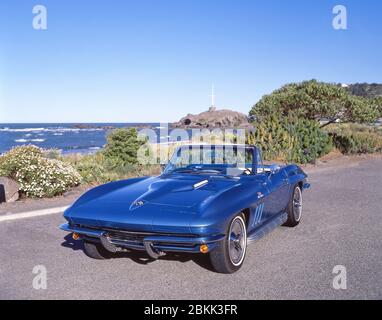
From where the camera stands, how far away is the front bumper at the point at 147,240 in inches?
155

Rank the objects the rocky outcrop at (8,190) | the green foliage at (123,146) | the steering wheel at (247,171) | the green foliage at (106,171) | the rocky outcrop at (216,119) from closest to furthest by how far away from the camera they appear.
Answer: the steering wheel at (247,171), the rocky outcrop at (8,190), the green foliage at (106,171), the green foliage at (123,146), the rocky outcrop at (216,119)

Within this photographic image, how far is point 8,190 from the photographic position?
8844mm

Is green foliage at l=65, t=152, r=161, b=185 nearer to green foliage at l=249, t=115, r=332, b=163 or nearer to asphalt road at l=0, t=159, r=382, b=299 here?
asphalt road at l=0, t=159, r=382, b=299

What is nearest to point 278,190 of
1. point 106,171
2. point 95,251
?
point 95,251

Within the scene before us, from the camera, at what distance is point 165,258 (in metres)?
4.91

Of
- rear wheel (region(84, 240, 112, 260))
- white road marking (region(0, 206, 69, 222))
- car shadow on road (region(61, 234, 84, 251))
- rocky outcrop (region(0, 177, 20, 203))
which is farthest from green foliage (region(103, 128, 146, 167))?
rear wheel (region(84, 240, 112, 260))

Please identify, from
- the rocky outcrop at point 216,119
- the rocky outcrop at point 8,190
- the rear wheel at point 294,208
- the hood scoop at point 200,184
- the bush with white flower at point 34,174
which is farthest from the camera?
the rocky outcrop at point 216,119

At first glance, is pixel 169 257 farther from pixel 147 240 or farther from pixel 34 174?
pixel 34 174

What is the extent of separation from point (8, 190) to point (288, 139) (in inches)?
430

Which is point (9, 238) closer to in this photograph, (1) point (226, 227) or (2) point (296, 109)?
(1) point (226, 227)

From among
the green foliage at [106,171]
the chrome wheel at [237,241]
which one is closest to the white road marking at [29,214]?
the green foliage at [106,171]

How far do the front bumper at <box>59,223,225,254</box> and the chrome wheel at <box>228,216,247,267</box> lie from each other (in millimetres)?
381

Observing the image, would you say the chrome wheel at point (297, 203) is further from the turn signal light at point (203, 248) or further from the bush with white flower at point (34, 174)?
the bush with white flower at point (34, 174)
